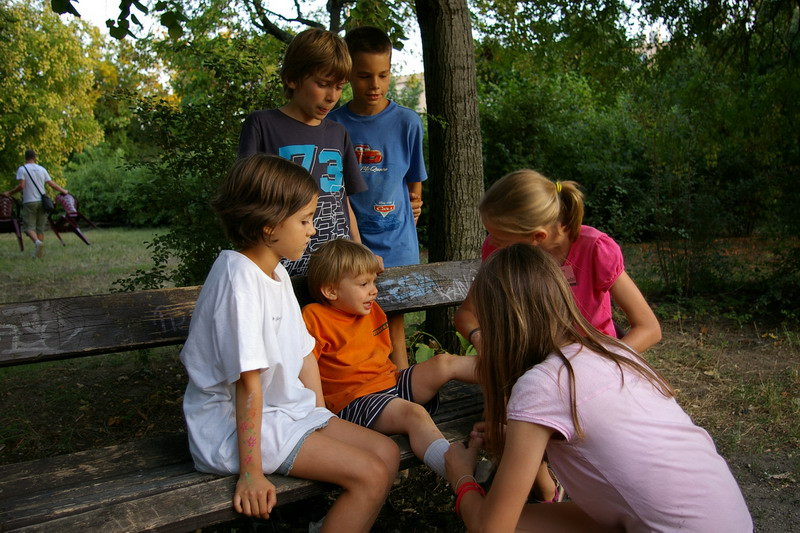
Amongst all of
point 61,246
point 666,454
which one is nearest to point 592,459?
point 666,454

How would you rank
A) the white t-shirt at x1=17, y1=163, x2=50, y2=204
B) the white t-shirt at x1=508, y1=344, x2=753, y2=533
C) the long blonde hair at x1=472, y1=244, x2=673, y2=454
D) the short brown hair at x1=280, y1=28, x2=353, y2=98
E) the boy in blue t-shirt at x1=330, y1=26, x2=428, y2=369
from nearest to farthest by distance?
the white t-shirt at x1=508, y1=344, x2=753, y2=533
the long blonde hair at x1=472, y1=244, x2=673, y2=454
the short brown hair at x1=280, y1=28, x2=353, y2=98
the boy in blue t-shirt at x1=330, y1=26, x2=428, y2=369
the white t-shirt at x1=17, y1=163, x2=50, y2=204

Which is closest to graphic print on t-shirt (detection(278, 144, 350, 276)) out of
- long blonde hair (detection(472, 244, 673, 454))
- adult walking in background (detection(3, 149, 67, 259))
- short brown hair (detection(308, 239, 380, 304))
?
short brown hair (detection(308, 239, 380, 304))

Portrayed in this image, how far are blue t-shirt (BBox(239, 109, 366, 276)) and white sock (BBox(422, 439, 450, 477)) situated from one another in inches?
41.9

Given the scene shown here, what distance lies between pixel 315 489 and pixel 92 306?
111cm

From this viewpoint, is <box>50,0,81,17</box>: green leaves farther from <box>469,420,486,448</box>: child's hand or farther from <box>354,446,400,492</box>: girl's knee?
<box>469,420,486,448</box>: child's hand

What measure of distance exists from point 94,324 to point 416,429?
4.05 feet

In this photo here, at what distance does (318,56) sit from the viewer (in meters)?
2.78

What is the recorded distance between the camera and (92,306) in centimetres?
253

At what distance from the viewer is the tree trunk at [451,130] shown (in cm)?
421

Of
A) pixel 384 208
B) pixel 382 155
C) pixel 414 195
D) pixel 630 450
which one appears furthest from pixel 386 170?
pixel 630 450

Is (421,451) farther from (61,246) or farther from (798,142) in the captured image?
(61,246)

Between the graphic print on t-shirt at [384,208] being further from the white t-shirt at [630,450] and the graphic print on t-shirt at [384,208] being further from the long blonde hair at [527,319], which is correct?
the white t-shirt at [630,450]

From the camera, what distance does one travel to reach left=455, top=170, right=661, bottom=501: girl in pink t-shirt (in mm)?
2477

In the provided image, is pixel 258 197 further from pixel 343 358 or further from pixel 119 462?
pixel 119 462
